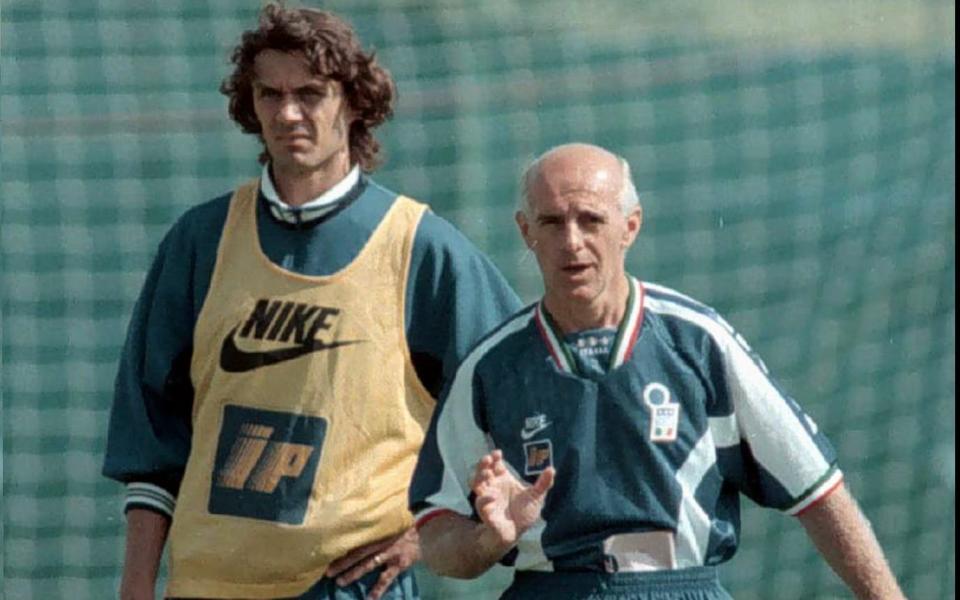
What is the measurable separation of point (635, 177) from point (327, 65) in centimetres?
226

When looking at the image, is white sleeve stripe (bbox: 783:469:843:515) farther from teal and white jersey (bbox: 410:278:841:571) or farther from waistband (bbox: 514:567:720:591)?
waistband (bbox: 514:567:720:591)

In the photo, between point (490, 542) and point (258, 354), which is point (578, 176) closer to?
point (490, 542)

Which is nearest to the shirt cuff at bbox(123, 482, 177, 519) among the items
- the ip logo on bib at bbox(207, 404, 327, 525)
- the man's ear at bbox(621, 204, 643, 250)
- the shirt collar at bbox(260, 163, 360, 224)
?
the ip logo on bib at bbox(207, 404, 327, 525)

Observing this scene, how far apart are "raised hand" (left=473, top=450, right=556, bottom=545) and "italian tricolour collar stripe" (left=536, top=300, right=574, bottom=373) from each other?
0.31 m

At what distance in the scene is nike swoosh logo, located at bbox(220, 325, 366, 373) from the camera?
5.08 meters

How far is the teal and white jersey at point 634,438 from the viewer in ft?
14.8

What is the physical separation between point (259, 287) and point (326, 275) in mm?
155

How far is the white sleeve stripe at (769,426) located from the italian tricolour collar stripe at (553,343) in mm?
280

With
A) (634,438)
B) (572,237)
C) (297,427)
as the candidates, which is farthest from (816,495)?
(297,427)

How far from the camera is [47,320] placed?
724 cm

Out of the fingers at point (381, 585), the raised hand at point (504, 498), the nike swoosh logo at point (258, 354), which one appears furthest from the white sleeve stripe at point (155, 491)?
the raised hand at point (504, 498)

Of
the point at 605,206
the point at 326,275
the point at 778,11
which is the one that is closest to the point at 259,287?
the point at 326,275

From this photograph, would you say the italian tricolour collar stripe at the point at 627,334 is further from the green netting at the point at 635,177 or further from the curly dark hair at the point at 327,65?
the green netting at the point at 635,177

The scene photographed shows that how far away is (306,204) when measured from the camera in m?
5.19
